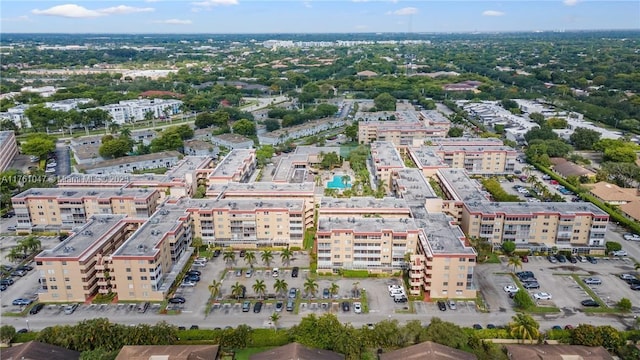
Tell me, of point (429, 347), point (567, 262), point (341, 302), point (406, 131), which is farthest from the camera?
point (406, 131)

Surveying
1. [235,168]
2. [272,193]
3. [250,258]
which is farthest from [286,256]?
[235,168]

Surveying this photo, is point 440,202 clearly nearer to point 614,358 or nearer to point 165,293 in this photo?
point 614,358

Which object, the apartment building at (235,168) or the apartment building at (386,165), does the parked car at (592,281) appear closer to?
the apartment building at (386,165)

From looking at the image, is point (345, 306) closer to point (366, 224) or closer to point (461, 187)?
point (366, 224)

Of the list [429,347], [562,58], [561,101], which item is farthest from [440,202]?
[562,58]

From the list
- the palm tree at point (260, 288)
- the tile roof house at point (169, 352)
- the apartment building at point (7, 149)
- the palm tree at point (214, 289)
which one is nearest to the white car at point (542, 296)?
the palm tree at point (260, 288)

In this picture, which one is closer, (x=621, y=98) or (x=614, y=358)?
(x=614, y=358)
